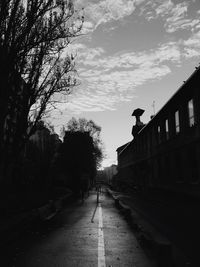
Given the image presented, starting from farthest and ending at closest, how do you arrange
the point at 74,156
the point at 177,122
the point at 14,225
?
the point at 74,156 < the point at 177,122 < the point at 14,225

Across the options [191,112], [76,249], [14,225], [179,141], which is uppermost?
[191,112]

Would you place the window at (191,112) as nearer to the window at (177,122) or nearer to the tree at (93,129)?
the window at (177,122)

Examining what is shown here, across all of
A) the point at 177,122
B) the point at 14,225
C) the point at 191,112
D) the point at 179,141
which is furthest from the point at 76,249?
the point at 177,122

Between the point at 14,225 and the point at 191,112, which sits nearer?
the point at 14,225

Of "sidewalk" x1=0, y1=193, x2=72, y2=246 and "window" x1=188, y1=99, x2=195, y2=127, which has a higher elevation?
"window" x1=188, y1=99, x2=195, y2=127

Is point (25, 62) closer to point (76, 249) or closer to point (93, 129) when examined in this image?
point (76, 249)

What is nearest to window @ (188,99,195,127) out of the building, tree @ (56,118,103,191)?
the building

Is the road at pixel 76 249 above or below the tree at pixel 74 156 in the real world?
below

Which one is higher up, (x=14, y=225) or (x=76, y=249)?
(x=14, y=225)

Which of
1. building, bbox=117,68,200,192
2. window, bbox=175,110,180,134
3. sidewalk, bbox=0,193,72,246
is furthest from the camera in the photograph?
window, bbox=175,110,180,134

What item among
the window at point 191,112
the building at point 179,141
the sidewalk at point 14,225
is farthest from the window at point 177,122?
the sidewalk at point 14,225

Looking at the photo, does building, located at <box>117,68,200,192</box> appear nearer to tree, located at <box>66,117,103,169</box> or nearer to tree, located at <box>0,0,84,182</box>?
tree, located at <box>0,0,84,182</box>

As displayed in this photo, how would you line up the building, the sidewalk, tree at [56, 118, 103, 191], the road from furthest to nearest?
1. tree at [56, 118, 103, 191]
2. the building
3. the sidewalk
4. the road

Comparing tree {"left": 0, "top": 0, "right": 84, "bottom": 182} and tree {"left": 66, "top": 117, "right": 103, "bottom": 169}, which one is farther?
tree {"left": 66, "top": 117, "right": 103, "bottom": 169}
